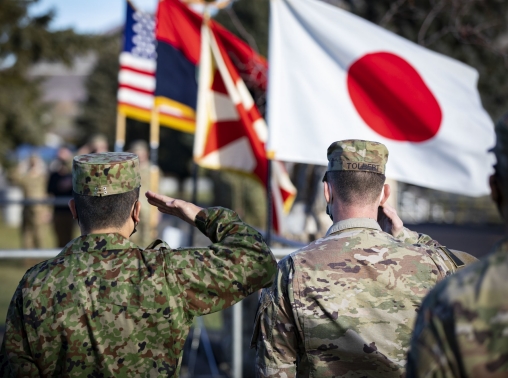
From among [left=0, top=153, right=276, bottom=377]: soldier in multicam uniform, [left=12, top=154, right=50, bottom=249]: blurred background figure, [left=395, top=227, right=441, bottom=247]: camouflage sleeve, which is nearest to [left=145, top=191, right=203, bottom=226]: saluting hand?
[left=0, top=153, right=276, bottom=377]: soldier in multicam uniform

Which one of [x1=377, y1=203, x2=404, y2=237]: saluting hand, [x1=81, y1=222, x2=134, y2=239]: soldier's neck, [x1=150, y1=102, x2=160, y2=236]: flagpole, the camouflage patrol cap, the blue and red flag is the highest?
the blue and red flag

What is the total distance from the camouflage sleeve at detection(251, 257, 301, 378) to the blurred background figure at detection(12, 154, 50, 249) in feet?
33.2

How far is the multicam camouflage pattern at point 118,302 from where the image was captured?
220cm

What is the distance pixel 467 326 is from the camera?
1532 mm

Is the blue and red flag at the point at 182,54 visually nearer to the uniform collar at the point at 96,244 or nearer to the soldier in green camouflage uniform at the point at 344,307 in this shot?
the soldier in green camouflage uniform at the point at 344,307

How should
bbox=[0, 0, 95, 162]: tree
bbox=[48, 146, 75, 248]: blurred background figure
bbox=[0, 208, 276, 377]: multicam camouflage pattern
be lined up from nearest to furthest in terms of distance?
bbox=[0, 208, 276, 377]: multicam camouflage pattern
bbox=[48, 146, 75, 248]: blurred background figure
bbox=[0, 0, 95, 162]: tree

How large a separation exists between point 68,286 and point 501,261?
1379 millimetres

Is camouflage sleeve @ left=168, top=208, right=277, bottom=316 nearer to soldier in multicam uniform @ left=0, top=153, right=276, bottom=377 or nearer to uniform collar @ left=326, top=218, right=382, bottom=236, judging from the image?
soldier in multicam uniform @ left=0, top=153, right=276, bottom=377

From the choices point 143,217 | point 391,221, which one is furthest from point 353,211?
point 143,217

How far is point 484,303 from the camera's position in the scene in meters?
1.54

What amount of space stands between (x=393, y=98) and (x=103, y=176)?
11.1 ft

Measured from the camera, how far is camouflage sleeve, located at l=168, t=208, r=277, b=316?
227 centimetres

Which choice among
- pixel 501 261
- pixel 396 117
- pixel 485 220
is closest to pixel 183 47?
pixel 396 117

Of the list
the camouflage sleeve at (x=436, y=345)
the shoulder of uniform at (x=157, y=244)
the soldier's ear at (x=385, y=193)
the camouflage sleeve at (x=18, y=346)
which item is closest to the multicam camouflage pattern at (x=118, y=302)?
the camouflage sleeve at (x=18, y=346)
